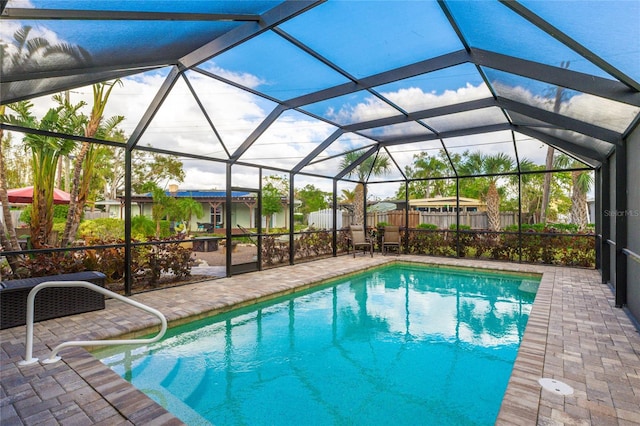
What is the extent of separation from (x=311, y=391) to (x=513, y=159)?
8.69 meters

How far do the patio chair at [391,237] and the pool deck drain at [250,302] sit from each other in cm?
530

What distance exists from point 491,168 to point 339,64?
270 inches

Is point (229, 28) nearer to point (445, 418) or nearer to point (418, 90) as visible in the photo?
point (418, 90)

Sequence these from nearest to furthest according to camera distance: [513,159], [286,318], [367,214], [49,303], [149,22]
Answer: [149,22], [49,303], [286,318], [513,159], [367,214]

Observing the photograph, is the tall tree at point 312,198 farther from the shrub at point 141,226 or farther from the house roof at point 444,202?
the shrub at point 141,226

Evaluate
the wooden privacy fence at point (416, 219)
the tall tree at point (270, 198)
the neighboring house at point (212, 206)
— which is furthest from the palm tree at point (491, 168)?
the neighboring house at point (212, 206)

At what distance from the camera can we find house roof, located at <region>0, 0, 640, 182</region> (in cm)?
269

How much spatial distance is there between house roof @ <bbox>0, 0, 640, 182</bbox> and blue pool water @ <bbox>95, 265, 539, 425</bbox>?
10.2ft

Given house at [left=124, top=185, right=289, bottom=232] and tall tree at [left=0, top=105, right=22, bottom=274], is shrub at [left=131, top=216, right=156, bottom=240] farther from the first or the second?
tall tree at [left=0, top=105, right=22, bottom=274]

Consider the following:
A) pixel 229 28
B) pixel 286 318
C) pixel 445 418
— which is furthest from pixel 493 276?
pixel 229 28

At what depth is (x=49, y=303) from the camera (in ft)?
14.3

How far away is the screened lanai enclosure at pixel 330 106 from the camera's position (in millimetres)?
2959

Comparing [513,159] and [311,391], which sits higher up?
[513,159]

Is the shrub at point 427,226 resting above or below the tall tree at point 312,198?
below
